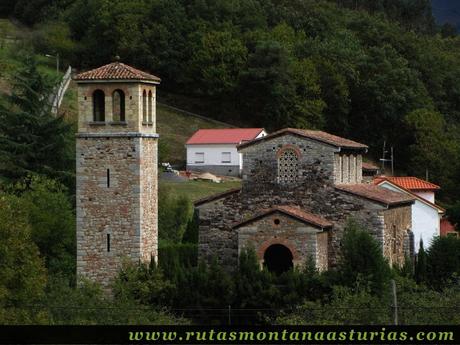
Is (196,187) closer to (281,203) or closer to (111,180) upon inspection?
(281,203)

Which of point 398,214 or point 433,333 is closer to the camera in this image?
point 433,333

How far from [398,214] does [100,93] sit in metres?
→ 13.5

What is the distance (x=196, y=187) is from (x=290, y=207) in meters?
27.4

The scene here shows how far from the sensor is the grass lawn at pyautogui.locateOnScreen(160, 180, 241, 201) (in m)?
69.0

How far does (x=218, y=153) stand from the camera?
82188 mm

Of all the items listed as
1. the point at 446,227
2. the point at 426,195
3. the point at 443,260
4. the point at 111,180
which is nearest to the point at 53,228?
the point at 111,180

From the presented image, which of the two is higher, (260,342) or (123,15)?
(123,15)

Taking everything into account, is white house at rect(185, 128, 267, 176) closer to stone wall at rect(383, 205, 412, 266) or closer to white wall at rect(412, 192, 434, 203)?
white wall at rect(412, 192, 434, 203)

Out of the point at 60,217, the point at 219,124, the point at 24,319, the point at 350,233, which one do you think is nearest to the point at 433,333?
the point at 24,319

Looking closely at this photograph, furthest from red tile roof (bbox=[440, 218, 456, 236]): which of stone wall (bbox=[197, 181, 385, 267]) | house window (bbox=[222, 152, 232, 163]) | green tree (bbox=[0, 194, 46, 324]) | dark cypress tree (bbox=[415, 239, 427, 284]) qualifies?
green tree (bbox=[0, 194, 46, 324])

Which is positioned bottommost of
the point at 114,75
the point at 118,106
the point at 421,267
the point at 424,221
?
the point at 421,267

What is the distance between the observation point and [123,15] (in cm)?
10281

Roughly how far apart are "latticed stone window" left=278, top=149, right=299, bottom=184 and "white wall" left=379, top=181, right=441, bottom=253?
15.7 metres

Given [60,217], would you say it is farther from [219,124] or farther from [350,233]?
[219,124]
